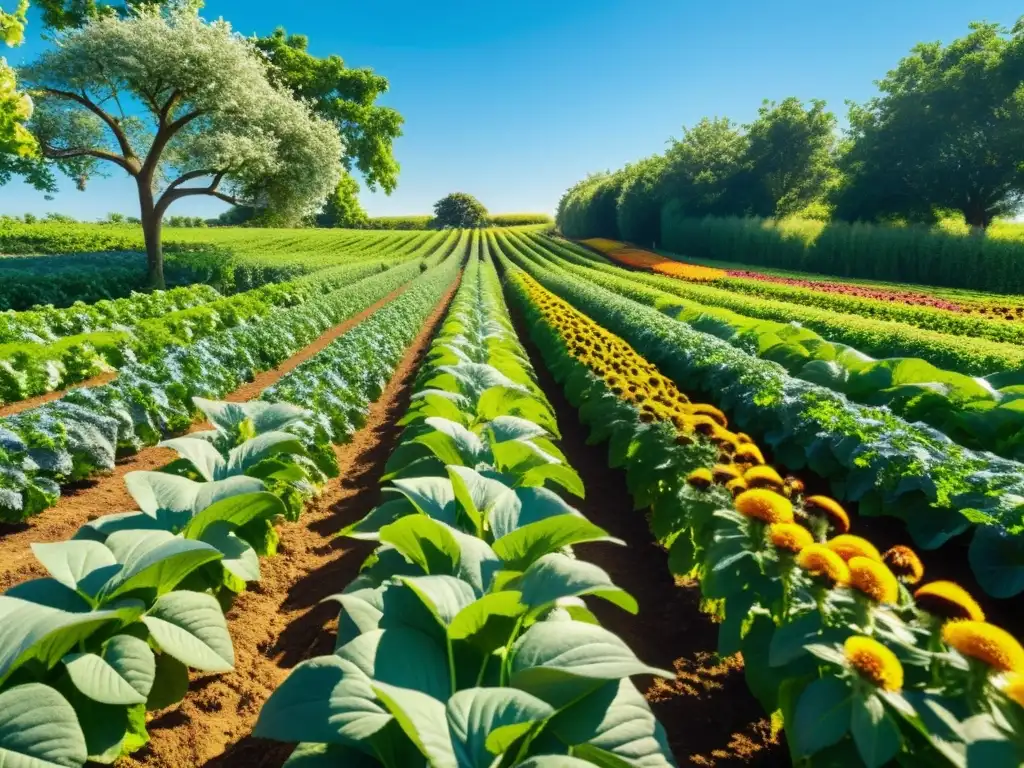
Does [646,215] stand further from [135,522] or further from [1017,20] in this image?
[135,522]

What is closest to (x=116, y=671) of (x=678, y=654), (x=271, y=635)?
(x=271, y=635)

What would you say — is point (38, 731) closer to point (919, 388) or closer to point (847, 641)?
point (847, 641)

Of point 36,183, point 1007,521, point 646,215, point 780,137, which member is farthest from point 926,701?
point 646,215

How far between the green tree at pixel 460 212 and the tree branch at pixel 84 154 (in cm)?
9485

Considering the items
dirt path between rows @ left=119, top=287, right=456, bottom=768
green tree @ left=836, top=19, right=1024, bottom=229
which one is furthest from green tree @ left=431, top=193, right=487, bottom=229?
dirt path between rows @ left=119, top=287, right=456, bottom=768

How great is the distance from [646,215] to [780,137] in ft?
42.0

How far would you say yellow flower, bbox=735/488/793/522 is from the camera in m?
2.32

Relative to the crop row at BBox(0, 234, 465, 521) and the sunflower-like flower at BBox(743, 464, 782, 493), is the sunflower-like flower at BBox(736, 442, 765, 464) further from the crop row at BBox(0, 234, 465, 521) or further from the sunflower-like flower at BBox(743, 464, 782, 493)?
the crop row at BBox(0, 234, 465, 521)

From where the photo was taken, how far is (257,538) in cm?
305

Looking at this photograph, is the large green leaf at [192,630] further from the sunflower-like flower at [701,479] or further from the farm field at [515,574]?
the sunflower-like flower at [701,479]

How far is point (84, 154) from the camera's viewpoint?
20344mm

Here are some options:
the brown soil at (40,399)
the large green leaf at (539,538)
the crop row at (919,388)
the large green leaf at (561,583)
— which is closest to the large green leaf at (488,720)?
the large green leaf at (561,583)

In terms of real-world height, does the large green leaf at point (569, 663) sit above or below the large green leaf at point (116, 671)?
above

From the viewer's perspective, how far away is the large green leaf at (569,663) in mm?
1604
